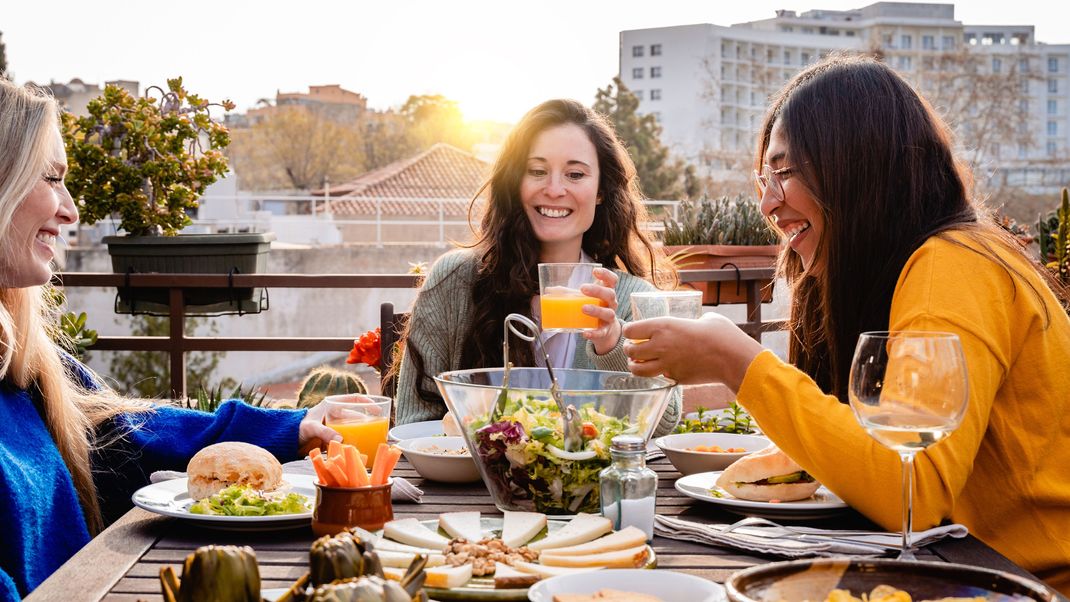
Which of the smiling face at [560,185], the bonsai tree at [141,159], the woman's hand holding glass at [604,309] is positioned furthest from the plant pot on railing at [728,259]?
the woman's hand holding glass at [604,309]

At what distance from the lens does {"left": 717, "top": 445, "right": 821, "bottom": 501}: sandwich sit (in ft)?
5.32

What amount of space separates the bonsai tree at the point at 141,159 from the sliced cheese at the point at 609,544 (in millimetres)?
4415

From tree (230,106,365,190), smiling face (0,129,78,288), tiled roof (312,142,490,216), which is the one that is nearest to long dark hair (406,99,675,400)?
smiling face (0,129,78,288)

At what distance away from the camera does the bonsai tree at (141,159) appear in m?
5.21

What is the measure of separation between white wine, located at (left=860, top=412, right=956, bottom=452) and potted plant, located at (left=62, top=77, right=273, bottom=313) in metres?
4.04

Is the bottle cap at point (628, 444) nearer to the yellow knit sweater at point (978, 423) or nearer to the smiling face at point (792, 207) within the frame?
the yellow knit sweater at point (978, 423)

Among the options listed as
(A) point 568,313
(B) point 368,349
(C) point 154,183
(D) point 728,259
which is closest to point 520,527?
(A) point 568,313

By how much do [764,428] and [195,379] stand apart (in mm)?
9841

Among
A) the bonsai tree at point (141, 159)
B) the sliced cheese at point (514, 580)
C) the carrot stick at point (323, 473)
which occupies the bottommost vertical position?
the sliced cheese at point (514, 580)

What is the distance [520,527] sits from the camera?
1.40 metres

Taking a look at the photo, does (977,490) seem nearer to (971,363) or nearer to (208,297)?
(971,363)

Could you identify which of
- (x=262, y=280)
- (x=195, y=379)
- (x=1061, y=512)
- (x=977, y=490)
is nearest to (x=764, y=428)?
(x=977, y=490)

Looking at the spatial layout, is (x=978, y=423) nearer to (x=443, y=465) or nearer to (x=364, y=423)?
(x=443, y=465)

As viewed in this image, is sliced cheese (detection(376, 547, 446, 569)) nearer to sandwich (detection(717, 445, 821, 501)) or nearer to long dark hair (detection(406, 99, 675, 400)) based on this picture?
sandwich (detection(717, 445, 821, 501))
